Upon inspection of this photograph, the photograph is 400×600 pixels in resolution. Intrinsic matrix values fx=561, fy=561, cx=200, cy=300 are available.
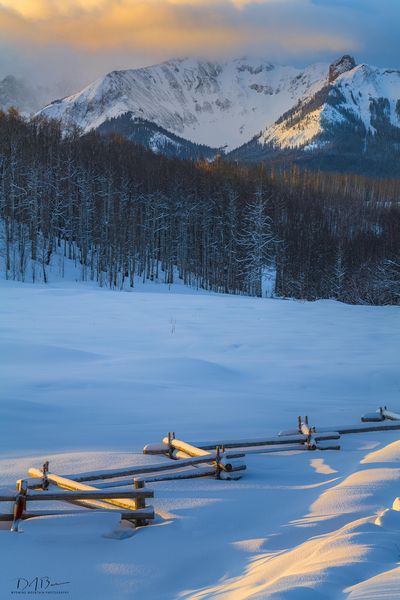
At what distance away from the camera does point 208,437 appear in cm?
857

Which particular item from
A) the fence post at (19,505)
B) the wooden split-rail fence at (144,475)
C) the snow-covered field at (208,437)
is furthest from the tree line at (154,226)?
the fence post at (19,505)

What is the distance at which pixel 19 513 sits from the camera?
5.06 m

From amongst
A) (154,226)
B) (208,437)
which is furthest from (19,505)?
(154,226)

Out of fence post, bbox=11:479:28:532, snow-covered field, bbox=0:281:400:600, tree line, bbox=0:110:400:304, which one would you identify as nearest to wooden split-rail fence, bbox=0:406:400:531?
fence post, bbox=11:479:28:532

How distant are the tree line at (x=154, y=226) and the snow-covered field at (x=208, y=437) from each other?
1028 inches

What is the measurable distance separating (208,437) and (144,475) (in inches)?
86.8

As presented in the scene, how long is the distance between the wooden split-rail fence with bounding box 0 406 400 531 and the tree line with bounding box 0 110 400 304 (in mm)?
32965

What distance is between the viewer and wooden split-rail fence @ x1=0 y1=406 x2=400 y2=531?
5.14 m

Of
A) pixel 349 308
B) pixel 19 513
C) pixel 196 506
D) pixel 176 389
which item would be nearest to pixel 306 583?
pixel 196 506

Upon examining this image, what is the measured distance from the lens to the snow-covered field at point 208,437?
4.10 meters

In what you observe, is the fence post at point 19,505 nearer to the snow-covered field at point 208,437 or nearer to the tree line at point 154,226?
the snow-covered field at point 208,437

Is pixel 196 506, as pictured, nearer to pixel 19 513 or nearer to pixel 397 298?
pixel 19 513

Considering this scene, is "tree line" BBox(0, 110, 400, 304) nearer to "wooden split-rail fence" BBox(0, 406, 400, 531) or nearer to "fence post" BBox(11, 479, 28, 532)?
"wooden split-rail fence" BBox(0, 406, 400, 531)

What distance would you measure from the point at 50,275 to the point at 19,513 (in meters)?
44.6
